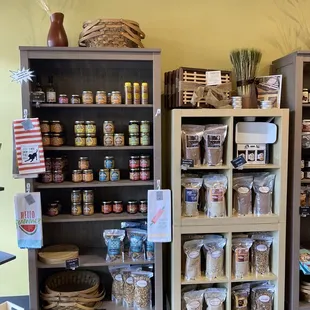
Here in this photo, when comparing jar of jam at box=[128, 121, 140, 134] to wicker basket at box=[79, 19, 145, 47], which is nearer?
wicker basket at box=[79, 19, 145, 47]


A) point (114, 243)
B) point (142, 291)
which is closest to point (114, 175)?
point (114, 243)

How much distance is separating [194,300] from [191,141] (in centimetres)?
101

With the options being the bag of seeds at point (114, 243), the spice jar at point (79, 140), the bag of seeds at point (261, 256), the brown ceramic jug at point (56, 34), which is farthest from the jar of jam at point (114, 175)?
the bag of seeds at point (261, 256)

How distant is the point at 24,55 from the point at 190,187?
127cm

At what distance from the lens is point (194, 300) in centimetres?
226

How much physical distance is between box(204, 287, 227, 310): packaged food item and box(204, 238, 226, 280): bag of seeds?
0.37ft

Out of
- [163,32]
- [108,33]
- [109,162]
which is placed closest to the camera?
[108,33]

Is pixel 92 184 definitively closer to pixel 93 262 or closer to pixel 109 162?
pixel 109 162

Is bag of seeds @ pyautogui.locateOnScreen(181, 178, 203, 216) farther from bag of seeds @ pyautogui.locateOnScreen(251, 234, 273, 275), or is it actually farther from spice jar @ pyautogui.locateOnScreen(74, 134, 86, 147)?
spice jar @ pyautogui.locateOnScreen(74, 134, 86, 147)

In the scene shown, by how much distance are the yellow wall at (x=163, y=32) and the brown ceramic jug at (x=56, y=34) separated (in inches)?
10.0

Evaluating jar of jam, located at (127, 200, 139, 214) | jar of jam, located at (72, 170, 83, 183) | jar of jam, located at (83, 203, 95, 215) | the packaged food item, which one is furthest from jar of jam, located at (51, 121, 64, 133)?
the packaged food item

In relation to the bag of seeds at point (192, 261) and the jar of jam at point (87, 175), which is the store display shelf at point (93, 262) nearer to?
the bag of seeds at point (192, 261)

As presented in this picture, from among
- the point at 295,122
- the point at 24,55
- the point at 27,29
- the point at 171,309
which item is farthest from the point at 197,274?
the point at 27,29

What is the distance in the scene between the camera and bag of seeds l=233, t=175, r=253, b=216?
2.25 m
